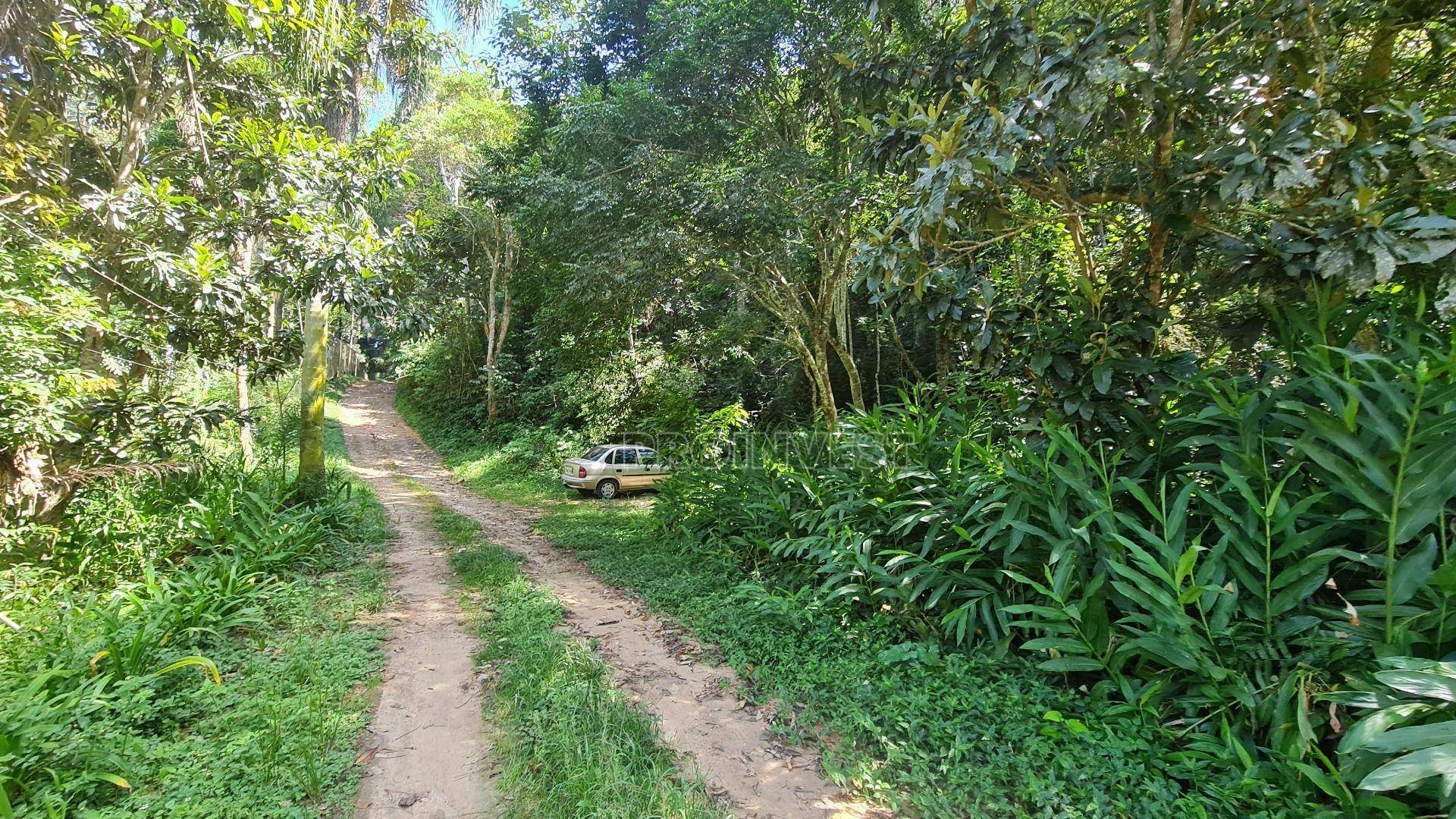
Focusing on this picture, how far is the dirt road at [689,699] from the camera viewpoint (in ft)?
9.07

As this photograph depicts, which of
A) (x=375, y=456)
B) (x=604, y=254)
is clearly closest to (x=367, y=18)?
(x=604, y=254)

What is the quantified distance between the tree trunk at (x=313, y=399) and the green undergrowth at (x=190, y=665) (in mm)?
910

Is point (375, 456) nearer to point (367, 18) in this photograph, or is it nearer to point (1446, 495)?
point (367, 18)

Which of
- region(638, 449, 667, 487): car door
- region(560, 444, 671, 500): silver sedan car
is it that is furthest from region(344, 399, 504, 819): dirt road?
region(638, 449, 667, 487): car door

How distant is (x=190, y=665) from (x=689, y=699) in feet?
9.81

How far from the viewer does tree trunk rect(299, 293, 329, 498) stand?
7051mm

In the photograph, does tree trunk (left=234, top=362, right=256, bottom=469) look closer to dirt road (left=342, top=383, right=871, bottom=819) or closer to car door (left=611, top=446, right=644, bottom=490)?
dirt road (left=342, top=383, right=871, bottom=819)

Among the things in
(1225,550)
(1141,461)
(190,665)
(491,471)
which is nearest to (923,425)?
(1141,461)

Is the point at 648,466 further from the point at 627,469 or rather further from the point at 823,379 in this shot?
the point at 823,379

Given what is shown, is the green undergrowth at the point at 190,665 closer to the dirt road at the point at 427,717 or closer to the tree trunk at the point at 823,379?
the dirt road at the point at 427,717

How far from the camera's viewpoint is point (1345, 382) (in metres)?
2.55

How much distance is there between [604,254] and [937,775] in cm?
698

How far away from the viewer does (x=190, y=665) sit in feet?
11.7

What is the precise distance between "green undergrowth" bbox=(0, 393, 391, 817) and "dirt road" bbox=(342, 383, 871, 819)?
0.67 meters
